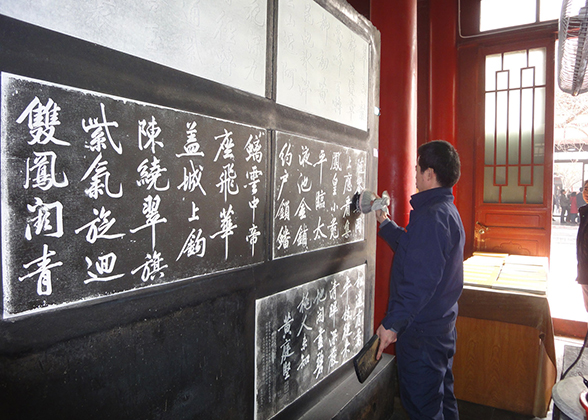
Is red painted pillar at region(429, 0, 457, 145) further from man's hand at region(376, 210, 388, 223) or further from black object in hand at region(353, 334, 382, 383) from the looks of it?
black object in hand at region(353, 334, 382, 383)

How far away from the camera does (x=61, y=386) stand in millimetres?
970

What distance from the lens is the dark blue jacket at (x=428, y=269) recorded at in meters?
1.83

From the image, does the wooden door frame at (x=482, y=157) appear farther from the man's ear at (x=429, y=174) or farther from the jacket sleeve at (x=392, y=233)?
the man's ear at (x=429, y=174)

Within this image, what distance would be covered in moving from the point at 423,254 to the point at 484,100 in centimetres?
373

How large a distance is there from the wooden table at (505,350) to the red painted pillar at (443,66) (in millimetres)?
2447

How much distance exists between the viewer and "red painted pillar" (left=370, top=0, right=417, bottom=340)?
307 centimetres

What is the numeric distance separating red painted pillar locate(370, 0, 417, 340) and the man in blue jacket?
Answer: 0.95 metres

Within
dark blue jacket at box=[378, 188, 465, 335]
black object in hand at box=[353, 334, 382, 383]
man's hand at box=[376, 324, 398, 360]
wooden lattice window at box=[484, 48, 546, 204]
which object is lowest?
black object in hand at box=[353, 334, 382, 383]

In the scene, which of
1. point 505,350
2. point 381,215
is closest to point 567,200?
point 505,350

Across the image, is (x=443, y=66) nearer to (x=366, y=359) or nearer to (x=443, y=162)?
(x=443, y=162)

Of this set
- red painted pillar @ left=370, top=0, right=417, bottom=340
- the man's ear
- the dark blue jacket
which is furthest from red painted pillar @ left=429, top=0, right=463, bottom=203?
the dark blue jacket

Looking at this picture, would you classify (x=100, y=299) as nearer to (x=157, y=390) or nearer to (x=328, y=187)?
(x=157, y=390)

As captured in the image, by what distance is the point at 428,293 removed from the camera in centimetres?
183

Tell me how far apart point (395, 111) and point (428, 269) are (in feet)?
5.57
